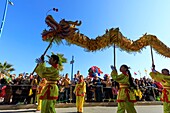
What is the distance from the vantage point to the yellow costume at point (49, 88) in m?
4.83

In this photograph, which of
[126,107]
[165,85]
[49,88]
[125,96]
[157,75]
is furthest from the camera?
[165,85]

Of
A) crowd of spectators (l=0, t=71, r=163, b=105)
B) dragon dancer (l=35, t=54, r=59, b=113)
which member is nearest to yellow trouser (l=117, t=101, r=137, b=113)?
dragon dancer (l=35, t=54, r=59, b=113)

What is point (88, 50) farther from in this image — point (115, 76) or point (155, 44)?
point (155, 44)

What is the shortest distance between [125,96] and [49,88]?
7.11 feet

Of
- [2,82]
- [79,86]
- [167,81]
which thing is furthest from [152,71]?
[2,82]

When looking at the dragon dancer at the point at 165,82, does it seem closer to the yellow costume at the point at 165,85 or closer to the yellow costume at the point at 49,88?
the yellow costume at the point at 165,85

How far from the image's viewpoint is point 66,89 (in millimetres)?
12602

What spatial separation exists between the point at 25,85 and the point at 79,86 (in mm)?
3614

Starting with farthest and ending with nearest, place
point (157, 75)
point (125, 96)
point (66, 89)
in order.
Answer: point (66, 89) < point (157, 75) < point (125, 96)

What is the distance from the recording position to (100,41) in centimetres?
700

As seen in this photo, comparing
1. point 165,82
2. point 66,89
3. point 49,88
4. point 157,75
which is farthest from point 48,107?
point 66,89

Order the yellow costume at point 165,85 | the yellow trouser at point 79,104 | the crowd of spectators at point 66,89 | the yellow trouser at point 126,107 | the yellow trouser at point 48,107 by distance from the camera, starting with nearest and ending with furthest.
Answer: the yellow trouser at point 48,107
the yellow trouser at point 126,107
the yellow costume at point 165,85
the yellow trouser at point 79,104
the crowd of spectators at point 66,89

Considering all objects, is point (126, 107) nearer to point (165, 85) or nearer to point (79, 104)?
point (165, 85)

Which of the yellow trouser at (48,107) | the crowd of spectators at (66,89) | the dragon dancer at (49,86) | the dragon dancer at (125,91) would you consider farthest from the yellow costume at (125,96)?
the crowd of spectators at (66,89)
